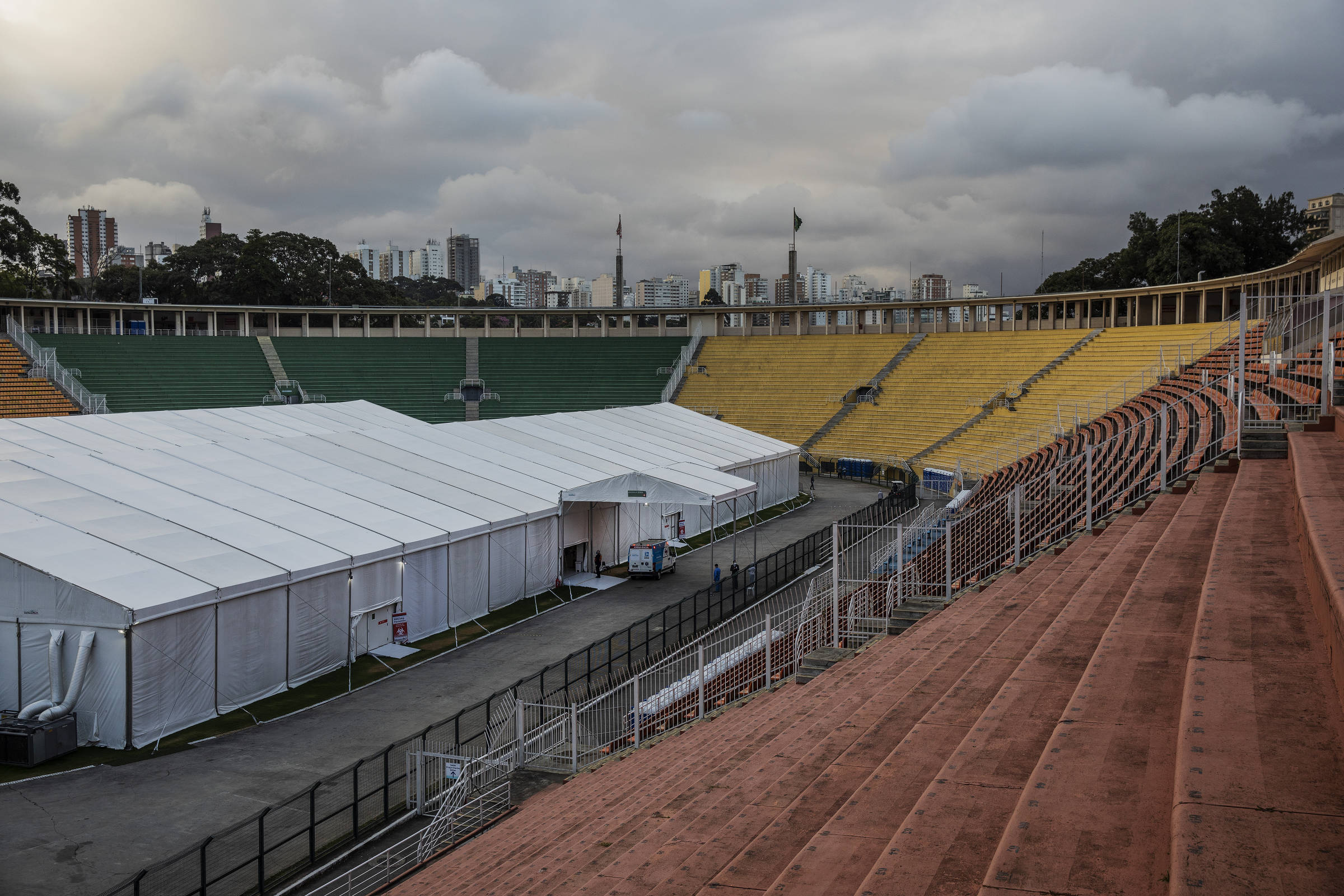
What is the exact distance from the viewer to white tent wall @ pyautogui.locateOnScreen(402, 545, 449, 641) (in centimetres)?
1986

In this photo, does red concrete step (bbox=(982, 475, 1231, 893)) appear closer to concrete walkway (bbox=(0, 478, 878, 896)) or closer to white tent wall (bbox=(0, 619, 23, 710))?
concrete walkway (bbox=(0, 478, 878, 896))

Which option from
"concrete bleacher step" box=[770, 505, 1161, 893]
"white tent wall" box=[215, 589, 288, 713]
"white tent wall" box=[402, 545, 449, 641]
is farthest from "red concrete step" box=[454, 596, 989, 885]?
"white tent wall" box=[402, 545, 449, 641]

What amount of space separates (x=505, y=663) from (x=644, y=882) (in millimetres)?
14231

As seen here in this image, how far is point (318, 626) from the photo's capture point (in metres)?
17.7

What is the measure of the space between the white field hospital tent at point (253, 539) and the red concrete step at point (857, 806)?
12.5 metres

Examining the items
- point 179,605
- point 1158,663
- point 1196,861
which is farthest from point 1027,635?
point 179,605

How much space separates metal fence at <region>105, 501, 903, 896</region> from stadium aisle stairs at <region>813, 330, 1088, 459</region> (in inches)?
1176

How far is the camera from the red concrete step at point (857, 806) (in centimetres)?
416

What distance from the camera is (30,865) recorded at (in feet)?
35.5

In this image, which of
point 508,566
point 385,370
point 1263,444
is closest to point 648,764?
point 1263,444

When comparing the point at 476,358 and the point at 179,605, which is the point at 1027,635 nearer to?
the point at 179,605

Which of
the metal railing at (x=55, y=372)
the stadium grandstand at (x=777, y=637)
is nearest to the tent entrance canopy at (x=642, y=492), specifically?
the stadium grandstand at (x=777, y=637)

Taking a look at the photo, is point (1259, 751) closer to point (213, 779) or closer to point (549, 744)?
point (549, 744)

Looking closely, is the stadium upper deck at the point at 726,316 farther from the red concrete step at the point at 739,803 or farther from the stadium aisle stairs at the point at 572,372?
the red concrete step at the point at 739,803
